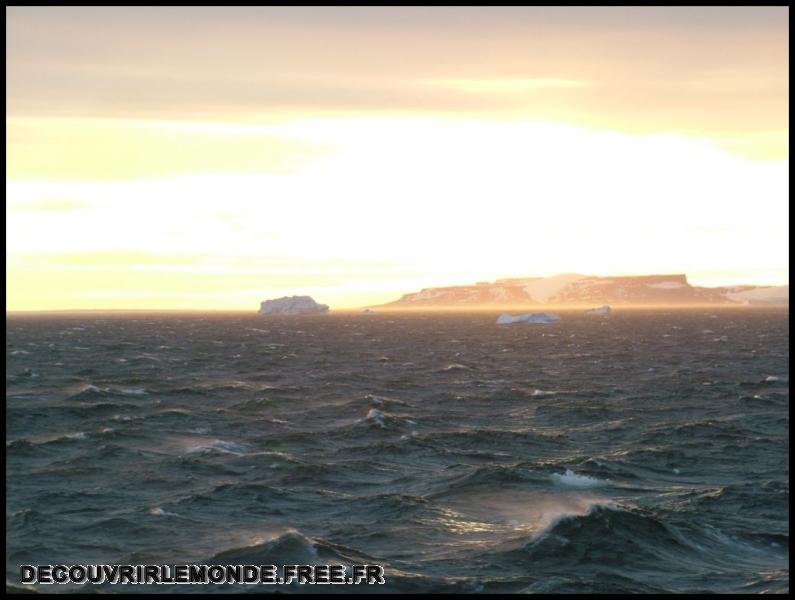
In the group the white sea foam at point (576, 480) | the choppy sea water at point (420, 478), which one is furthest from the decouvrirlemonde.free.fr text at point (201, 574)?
the white sea foam at point (576, 480)

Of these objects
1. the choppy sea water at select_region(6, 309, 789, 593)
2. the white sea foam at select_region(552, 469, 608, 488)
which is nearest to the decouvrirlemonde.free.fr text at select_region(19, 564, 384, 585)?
the choppy sea water at select_region(6, 309, 789, 593)

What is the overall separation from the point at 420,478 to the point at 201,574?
16.0 meters

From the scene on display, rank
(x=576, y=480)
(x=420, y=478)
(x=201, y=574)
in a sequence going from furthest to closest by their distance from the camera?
(x=420, y=478), (x=576, y=480), (x=201, y=574)

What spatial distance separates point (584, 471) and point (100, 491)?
76.4ft

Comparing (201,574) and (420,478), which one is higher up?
(201,574)

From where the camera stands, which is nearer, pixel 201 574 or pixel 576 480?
pixel 201 574

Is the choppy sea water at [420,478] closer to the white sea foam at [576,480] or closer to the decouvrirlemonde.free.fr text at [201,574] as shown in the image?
the white sea foam at [576,480]

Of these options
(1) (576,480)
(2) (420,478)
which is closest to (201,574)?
(2) (420,478)

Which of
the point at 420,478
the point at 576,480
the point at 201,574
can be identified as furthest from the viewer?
the point at 420,478

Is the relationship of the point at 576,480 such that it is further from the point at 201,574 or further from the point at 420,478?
the point at 201,574

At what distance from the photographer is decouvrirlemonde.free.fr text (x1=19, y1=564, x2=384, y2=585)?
26984 millimetres

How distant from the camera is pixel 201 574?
27484 millimetres

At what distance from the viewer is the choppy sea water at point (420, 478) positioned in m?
29.1

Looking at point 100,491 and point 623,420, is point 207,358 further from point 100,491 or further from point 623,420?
point 100,491
